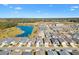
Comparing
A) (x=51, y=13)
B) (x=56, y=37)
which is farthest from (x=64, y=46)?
(x=51, y=13)

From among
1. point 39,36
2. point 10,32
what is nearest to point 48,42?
point 39,36

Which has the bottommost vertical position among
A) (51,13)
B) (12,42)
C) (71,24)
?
(12,42)

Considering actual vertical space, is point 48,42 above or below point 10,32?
below

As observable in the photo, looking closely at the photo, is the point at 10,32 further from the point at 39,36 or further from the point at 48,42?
the point at 48,42

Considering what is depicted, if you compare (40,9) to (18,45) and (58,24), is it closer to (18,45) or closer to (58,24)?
(58,24)

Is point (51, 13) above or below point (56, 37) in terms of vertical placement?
above

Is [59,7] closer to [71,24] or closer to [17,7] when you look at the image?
[71,24]
